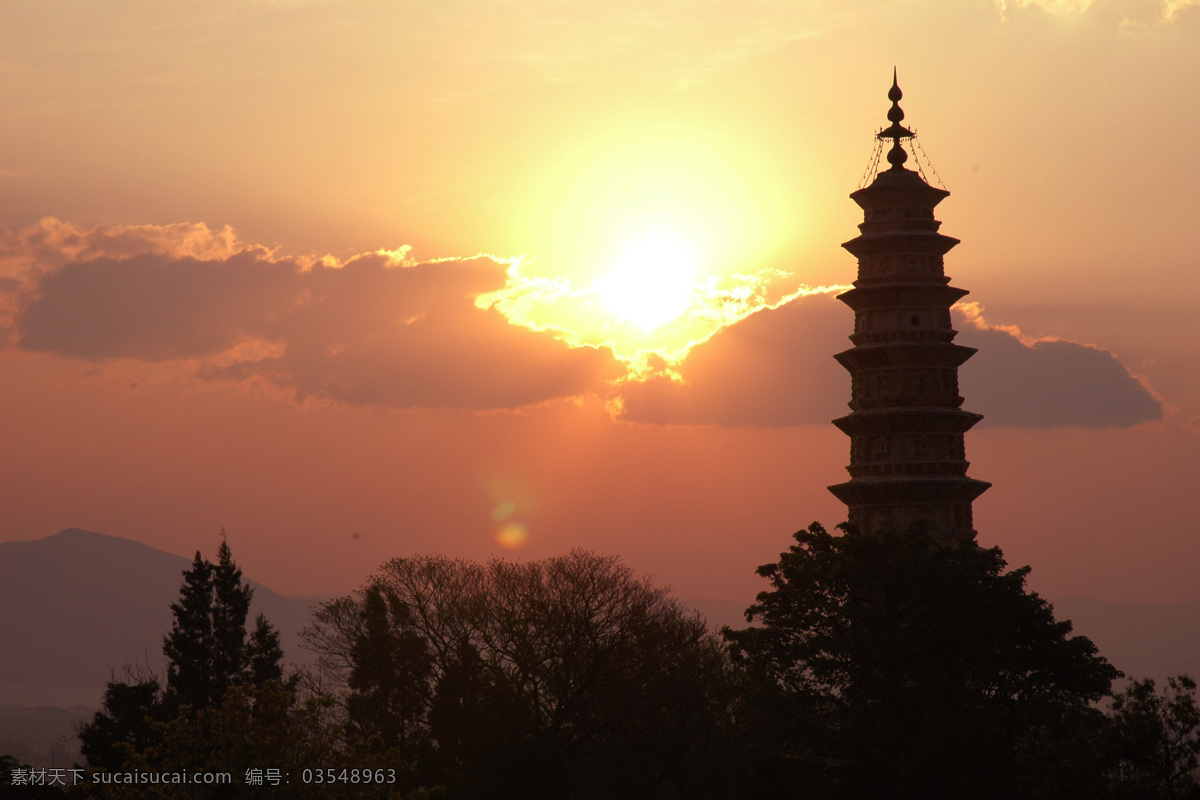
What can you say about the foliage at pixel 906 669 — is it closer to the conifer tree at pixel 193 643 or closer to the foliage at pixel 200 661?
the foliage at pixel 200 661

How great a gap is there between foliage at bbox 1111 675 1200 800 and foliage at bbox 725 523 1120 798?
6.61 m

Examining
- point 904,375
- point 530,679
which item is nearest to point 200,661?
point 530,679

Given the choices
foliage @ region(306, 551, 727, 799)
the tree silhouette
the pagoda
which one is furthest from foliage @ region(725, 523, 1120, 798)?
the tree silhouette

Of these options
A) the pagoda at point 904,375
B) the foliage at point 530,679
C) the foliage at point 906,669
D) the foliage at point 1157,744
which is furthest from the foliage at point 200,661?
the foliage at point 1157,744

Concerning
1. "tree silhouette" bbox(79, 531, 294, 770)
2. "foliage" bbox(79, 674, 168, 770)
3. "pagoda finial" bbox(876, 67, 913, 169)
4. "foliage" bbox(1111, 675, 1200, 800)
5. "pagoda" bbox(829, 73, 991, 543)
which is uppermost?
"pagoda finial" bbox(876, 67, 913, 169)

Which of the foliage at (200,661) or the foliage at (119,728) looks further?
the foliage at (200,661)

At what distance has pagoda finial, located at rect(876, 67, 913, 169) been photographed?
90.6 meters

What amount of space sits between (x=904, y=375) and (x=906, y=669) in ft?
94.3

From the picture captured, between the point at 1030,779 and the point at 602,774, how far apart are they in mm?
19979

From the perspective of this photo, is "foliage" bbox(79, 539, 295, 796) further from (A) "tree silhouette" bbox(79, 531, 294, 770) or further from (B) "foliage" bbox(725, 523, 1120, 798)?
(B) "foliage" bbox(725, 523, 1120, 798)

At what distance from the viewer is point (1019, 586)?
62.4 metres

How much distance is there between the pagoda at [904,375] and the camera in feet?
274

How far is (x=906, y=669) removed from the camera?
59750 millimetres

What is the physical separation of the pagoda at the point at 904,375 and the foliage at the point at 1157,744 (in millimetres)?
36122
